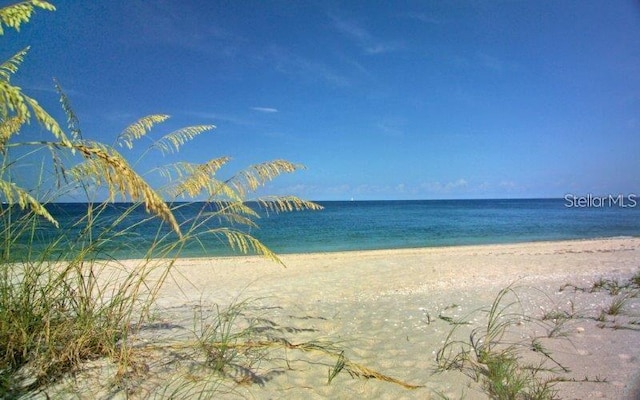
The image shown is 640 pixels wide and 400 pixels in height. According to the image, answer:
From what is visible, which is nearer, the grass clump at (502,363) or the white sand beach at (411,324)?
the grass clump at (502,363)

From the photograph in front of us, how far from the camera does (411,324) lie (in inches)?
192

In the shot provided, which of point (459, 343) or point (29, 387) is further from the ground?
point (29, 387)

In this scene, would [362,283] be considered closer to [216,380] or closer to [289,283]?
[289,283]

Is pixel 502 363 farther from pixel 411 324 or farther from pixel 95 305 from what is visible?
pixel 95 305

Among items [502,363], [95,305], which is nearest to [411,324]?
[502,363]

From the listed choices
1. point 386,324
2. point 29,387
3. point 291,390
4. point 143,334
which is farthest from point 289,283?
point 29,387

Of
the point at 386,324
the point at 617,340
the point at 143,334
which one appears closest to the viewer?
the point at 143,334

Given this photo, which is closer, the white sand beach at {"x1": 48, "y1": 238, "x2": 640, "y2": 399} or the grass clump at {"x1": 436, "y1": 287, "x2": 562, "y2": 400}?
the grass clump at {"x1": 436, "y1": 287, "x2": 562, "y2": 400}

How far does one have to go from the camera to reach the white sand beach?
305 centimetres

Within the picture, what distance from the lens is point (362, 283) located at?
8.34 m

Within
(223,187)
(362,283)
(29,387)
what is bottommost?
(362,283)

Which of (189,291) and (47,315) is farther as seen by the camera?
(189,291)

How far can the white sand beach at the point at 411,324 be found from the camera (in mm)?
3049

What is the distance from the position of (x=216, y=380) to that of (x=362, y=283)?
5876 millimetres
